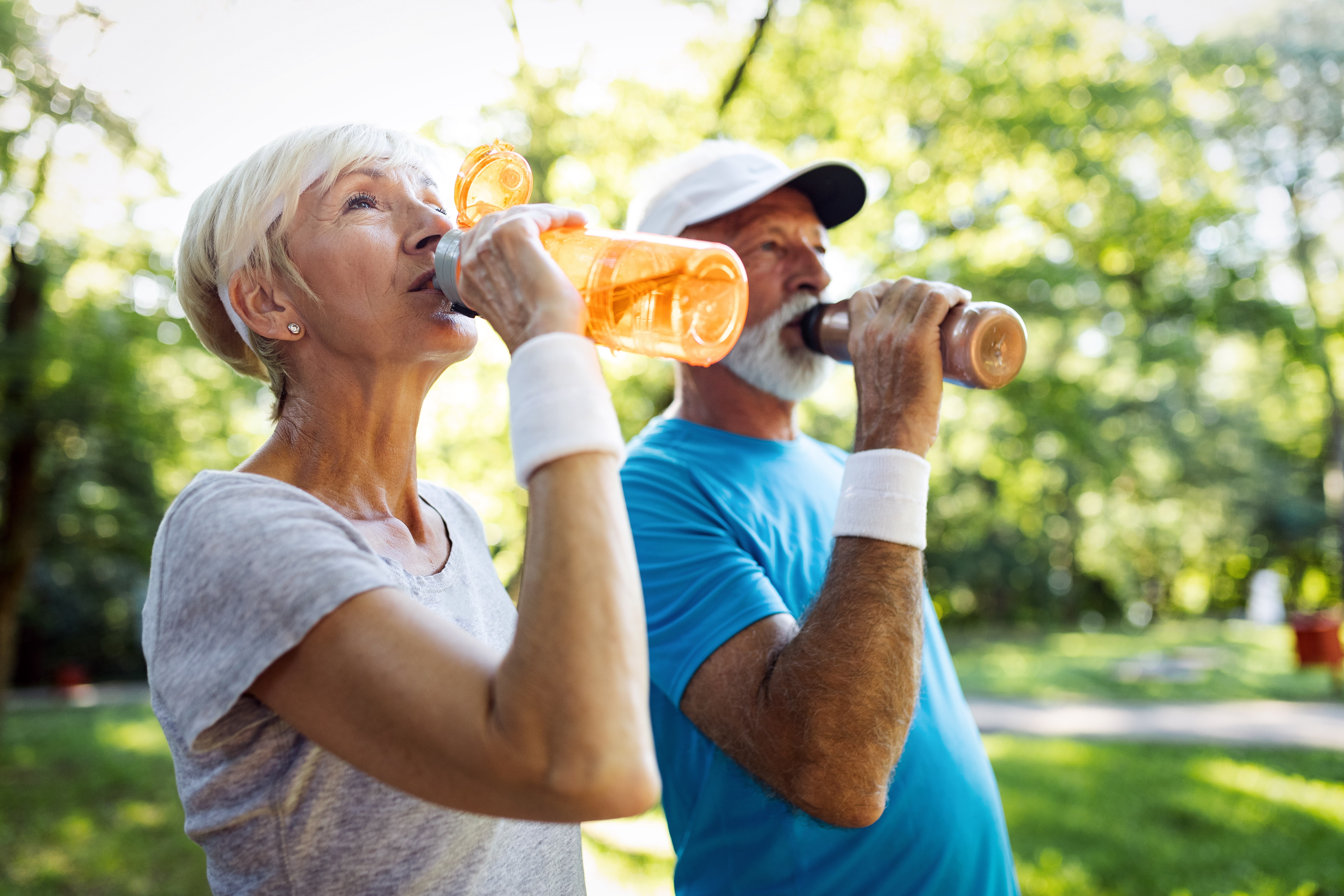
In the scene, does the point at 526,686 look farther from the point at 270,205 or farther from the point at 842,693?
the point at 270,205

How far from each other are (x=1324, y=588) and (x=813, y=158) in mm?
34315

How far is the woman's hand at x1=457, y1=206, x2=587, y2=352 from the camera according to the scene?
1096 mm

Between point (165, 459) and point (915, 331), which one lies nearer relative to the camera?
point (915, 331)

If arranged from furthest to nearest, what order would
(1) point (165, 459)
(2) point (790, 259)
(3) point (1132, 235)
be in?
(1) point (165, 459) → (3) point (1132, 235) → (2) point (790, 259)

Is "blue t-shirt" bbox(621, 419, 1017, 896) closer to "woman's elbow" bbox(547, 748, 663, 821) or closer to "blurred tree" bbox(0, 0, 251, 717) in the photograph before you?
"woman's elbow" bbox(547, 748, 663, 821)

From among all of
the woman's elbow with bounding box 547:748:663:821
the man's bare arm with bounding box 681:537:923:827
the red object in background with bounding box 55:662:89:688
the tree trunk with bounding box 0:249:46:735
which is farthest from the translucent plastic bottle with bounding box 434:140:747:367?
the red object in background with bounding box 55:662:89:688

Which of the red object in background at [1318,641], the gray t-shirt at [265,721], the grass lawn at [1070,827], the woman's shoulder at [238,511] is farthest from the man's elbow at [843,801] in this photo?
the red object in background at [1318,641]

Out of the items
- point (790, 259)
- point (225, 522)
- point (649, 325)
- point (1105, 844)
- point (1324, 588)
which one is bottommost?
point (1324, 588)

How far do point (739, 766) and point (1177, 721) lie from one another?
414 inches

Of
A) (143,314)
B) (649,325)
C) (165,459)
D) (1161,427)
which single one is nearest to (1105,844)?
(649,325)

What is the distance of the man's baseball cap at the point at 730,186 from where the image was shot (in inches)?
92.2

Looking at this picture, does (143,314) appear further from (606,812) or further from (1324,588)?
(1324,588)

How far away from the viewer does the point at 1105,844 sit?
5.89m

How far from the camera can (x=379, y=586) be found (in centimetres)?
104
